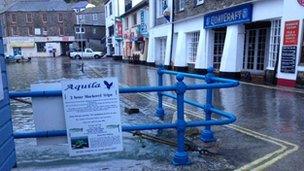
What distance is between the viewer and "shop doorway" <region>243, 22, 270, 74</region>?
1892cm

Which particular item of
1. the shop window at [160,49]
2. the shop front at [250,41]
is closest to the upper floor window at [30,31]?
the shop window at [160,49]

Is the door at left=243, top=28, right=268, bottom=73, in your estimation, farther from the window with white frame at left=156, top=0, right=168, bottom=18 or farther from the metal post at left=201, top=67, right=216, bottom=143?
the metal post at left=201, top=67, right=216, bottom=143

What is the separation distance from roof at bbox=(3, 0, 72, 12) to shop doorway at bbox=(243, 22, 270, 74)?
64849 millimetres

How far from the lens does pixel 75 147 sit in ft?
16.4

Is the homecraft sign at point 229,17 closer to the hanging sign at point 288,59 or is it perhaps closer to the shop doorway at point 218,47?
the shop doorway at point 218,47

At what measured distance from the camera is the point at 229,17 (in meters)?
19.4

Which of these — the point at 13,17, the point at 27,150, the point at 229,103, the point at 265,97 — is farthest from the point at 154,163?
the point at 13,17

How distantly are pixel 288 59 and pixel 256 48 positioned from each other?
16.4ft

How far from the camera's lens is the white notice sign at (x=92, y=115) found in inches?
192

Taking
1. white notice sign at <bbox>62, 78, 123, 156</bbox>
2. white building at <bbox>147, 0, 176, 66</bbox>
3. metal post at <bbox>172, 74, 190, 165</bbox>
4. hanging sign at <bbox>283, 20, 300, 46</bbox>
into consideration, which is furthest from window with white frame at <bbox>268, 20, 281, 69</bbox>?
white building at <bbox>147, 0, 176, 66</bbox>

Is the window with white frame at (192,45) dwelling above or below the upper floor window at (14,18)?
below

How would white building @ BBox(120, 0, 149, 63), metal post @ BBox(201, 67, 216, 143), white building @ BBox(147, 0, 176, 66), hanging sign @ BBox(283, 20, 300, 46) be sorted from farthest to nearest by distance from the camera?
white building @ BBox(120, 0, 149, 63) < white building @ BBox(147, 0, 176, 66) < hanging sign @ BBox(283, 20, 300, 46) < metal post @ BBox(201, 67, 216, 143)

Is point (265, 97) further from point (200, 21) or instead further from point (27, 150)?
point (200, 21)

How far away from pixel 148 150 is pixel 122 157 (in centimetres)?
51
